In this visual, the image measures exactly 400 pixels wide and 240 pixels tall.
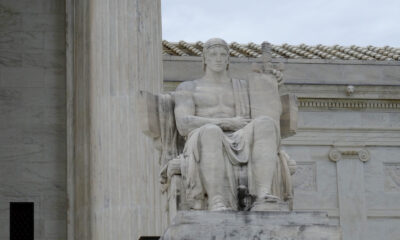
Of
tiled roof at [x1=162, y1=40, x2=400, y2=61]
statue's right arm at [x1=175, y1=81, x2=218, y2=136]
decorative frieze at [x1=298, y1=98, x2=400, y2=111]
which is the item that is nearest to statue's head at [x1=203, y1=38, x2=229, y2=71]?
statue's right arm at [x1=175, y1=81, x2=218, y2=136]

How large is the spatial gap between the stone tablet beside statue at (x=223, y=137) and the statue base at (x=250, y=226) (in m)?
0.50

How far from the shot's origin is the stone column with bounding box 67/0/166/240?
1652 centimetres

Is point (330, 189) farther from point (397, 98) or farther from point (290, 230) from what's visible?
point (290, 230)

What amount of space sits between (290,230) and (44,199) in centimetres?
689

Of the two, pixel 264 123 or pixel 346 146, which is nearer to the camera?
pixel 264 123

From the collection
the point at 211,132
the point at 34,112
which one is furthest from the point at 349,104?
the point at 211,132

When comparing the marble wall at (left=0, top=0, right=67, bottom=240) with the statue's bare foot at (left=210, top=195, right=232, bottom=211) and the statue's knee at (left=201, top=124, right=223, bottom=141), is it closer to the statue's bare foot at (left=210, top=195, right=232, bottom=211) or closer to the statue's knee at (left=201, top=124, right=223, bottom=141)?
the statue's knee at (left=201, top=124, right=223, bottom=141)

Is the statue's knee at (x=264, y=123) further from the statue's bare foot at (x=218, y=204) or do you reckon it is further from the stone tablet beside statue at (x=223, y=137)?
the statue's bare foot at (x=218, y=204)

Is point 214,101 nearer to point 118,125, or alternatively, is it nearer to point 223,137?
point 223,137

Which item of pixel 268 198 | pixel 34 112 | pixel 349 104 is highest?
pixel 349 104

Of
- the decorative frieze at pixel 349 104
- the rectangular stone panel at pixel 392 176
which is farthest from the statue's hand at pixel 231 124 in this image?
the rectangular stone panel at pixel 392 176

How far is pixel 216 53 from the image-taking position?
15.1m

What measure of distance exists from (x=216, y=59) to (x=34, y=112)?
17.0ft

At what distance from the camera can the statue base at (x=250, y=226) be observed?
12.9 meters
